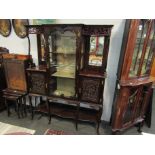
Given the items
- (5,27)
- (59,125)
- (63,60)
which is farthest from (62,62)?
(5,27)

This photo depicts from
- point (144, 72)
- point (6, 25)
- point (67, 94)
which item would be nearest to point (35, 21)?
point (6, 25)

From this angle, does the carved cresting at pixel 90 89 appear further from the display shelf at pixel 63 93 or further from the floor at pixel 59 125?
the floor at pixel 59 125

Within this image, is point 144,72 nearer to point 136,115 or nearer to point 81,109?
point 136,115

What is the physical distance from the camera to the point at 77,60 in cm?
194

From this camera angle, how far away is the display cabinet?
1.62 m

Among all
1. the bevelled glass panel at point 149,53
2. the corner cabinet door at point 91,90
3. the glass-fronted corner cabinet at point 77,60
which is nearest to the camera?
the bevelled glass panel at point 149,53

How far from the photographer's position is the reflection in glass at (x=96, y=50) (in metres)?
1.98

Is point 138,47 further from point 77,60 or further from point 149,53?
point 77,60

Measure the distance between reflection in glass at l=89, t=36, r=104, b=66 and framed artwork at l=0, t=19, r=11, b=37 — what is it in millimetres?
1606

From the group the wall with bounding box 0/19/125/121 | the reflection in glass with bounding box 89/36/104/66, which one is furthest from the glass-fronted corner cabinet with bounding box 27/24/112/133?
the wall with bounding box 0/19/125/121

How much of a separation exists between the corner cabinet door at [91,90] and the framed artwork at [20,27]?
1402 mm

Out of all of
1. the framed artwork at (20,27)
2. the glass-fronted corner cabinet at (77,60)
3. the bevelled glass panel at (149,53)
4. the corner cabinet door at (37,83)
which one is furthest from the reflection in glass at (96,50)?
the framed artwork at (20,27)

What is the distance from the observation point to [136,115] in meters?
2.12

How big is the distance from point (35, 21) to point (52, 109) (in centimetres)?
159
